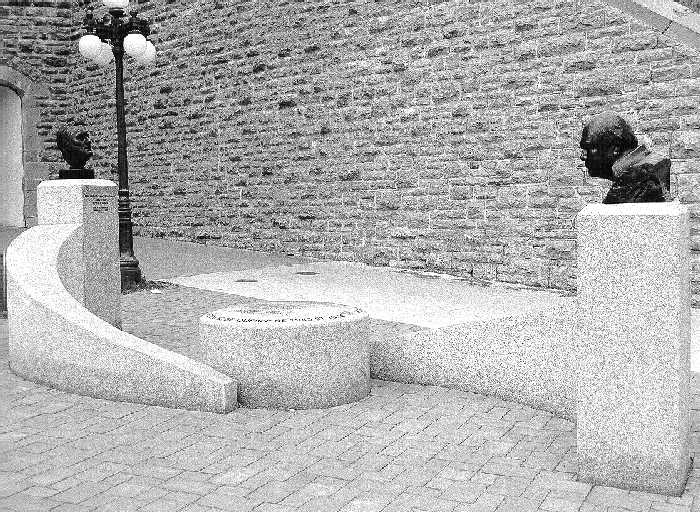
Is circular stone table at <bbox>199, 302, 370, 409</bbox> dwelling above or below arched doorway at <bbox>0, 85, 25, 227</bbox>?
below

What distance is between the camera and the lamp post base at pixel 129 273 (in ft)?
37.6

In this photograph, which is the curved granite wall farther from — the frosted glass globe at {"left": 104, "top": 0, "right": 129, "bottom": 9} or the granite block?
the frosted glass globe at {"left": 104, "top": 0, "right": 129, "bottom": 9}

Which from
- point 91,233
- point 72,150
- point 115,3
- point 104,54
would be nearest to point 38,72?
point 104,54

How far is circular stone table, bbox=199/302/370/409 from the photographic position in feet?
18.5

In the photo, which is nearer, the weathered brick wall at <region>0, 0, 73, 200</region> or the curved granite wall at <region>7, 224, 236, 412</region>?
the curved granite wall at <region>7, 224, 236, 412</region>

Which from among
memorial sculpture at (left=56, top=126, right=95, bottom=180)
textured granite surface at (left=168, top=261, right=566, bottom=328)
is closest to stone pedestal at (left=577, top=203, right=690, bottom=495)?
textured granite surface at (left=168, top=261, right=566, bottom=328)

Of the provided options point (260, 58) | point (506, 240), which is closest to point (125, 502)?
point (506, 240)

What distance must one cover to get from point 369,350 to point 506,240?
6.06m

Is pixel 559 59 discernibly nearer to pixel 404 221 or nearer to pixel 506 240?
pixel 506 240

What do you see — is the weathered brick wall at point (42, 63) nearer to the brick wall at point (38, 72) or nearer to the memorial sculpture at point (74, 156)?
the brick wall at point (38, 72)

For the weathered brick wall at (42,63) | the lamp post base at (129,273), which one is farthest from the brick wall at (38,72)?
the lamp post base at (129,273)

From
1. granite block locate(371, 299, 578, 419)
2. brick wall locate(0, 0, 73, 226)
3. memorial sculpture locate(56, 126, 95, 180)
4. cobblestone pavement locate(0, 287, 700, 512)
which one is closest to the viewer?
cobblestone pavement locate(0, 287, 700, 512)

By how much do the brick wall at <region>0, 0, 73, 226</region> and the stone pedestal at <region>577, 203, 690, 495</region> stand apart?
18.0m

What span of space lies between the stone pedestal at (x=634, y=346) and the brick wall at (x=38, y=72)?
59.1ft
